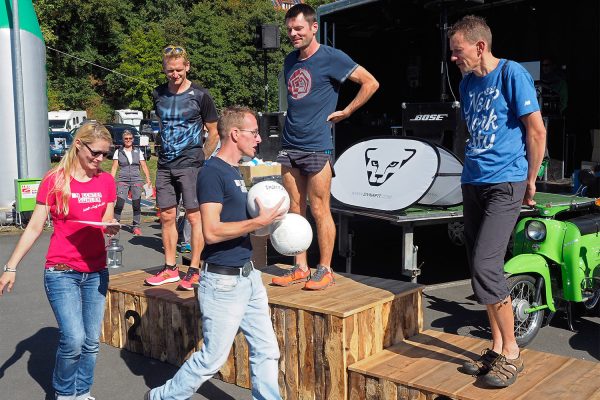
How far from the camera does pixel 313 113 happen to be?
4566mm

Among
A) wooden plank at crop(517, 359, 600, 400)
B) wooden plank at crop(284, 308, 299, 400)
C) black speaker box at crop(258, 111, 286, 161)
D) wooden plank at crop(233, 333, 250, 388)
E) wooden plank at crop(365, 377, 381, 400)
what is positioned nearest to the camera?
wooden plank at crop(517, 359, 600, 400)

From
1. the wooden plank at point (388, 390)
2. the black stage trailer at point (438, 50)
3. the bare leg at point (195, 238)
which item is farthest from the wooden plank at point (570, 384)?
the black stage trailer at point (438, 50)

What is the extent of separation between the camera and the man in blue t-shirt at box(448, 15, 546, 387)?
11.1 ft

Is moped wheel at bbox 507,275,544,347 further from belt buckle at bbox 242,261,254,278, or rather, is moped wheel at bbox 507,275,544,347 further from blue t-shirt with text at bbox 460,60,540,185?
belt buckle at bbox 242,261,254,278

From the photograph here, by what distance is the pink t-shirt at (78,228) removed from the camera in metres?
3.69

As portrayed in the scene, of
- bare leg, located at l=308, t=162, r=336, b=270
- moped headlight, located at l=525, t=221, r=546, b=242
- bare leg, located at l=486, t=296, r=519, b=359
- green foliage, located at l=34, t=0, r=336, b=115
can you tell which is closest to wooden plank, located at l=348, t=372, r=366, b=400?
bare leg, located at l=486, t=296, r=519, b=359

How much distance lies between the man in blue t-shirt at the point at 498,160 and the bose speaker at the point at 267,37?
11715 mm

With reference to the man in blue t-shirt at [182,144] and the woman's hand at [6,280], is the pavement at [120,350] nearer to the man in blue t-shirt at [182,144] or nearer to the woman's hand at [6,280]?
the man in blue t-shirt at [182,144]

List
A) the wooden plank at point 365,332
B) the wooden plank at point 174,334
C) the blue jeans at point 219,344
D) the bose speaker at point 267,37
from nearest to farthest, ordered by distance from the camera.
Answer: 1. the blue jeans at point 219,344
2. the wooden plank at point 365,332
3. the wooden plank at point 174,334
4. the bose speaker at point 267,37

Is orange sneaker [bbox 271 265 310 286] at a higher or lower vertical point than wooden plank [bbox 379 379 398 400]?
higher

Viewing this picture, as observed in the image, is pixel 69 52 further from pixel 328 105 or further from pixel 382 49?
pixel 328 105


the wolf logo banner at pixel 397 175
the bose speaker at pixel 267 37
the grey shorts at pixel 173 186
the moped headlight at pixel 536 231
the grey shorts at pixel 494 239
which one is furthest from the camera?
the bose speaker at pixel 267 37

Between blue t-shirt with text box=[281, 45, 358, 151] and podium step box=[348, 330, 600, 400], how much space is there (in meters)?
1.53

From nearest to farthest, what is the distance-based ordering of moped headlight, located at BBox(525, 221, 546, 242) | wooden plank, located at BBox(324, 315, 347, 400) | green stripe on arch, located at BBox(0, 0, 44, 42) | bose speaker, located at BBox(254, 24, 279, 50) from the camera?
wooden plank, located at BBox(324, 315, 347, 400) < moped headlight, located at BBox(525, 221, 546, 242) < green stripe on arch, located at BBox(0, 0, 44, 42) < bose speaker, located at BBox(254, 24, 279, 50)
